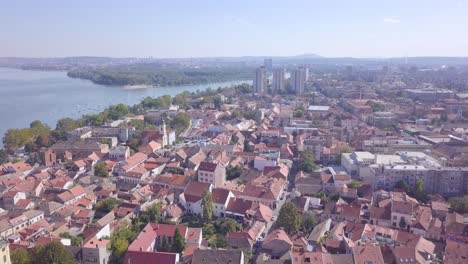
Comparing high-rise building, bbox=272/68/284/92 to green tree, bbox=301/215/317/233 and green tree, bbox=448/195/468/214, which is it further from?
green tree, bbox=301/215/317/233

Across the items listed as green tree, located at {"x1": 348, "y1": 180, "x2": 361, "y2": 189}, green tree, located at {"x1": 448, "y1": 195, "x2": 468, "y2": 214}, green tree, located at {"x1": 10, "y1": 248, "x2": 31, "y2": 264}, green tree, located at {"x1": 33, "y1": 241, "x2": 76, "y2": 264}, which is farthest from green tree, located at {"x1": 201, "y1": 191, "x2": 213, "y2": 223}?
green tree, located at {"x1": 448, "y1": 195, "x2": 468, "y2": 214}

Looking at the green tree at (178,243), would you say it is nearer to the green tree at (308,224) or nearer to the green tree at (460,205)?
the green tree at (308,224)

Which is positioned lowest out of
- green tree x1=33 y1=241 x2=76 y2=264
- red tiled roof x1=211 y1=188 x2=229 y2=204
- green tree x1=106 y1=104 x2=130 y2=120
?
red tiled roof x1=211 y1=188 x2=229 y2=204

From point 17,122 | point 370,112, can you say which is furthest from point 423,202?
point 17,122

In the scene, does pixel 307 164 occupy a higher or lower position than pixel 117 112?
lower

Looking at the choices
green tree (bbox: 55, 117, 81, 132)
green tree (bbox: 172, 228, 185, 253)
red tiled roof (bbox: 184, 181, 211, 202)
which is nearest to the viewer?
green tree (bbox: 172, 228, 185, 253)

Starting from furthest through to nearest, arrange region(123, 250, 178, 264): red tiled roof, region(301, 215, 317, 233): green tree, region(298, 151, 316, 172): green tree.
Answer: region(298, 151, 316, 172): green tree → region(301, 215, 317, 233): green tree → region(123, 250, 178, 264): red tiled roof

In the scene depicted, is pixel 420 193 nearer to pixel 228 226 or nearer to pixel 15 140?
pixel 228 226

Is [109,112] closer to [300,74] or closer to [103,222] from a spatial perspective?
[103,222]

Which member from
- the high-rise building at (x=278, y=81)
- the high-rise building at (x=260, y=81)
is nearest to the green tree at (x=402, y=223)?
the high-rise building at (x=260, y=81)

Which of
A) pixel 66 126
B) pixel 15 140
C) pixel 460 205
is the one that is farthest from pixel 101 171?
pixel 460 205
